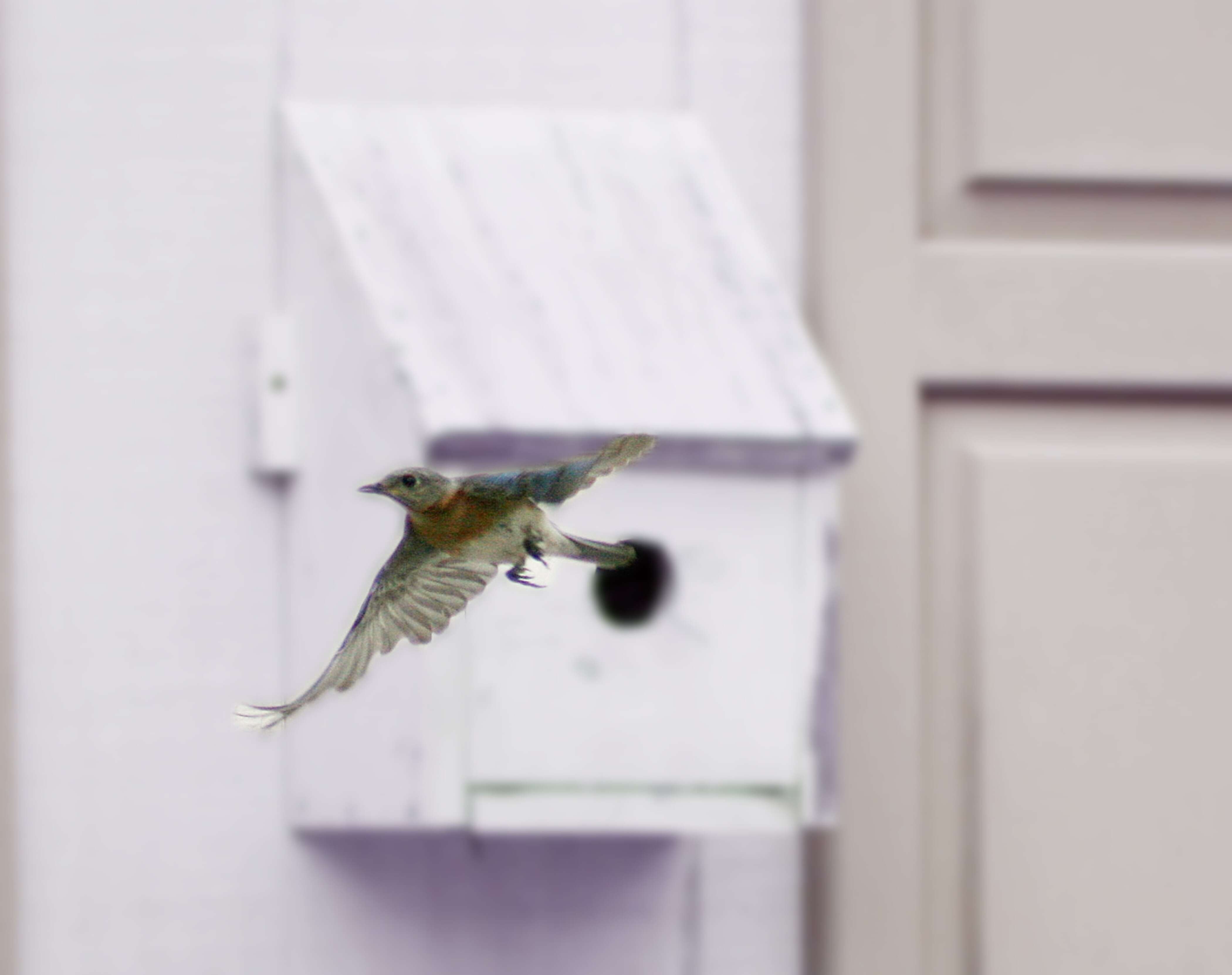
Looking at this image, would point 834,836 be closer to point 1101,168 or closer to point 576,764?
point 576,764

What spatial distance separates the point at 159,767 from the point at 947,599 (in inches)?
19.4

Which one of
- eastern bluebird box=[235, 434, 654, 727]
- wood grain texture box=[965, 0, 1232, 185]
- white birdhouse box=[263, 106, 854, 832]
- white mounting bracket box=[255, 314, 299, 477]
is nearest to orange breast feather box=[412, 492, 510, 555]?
eastern bluebird box=[235, 434, 654, 727]

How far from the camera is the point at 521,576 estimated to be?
1.28 ft

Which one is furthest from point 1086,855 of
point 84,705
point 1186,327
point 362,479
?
point 84,705

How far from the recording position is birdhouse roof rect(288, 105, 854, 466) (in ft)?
2.79

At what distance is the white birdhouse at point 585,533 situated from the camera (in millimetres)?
848

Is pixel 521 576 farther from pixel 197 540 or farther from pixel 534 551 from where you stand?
pixel 197 540

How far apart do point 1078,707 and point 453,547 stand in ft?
2.17

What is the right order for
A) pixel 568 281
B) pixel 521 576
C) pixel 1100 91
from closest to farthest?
pixel 521 576 < pixel 568 281 < pixel 1100 91

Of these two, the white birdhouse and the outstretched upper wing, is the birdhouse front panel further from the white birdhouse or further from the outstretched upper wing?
the outstretched upper wing

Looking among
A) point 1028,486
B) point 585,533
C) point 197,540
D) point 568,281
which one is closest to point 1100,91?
point 1028,486

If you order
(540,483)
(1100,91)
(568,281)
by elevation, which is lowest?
(540,483)

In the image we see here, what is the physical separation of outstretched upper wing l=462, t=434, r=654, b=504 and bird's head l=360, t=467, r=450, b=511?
0.04 feet

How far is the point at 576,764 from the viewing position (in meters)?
0.85
